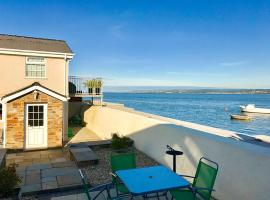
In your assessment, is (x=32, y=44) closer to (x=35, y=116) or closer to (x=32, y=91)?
(x=32, y=91)

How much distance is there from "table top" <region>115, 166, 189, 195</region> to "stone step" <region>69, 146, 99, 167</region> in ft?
12.7

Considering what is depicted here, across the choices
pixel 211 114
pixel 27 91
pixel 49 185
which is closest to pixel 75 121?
pixel 27 91

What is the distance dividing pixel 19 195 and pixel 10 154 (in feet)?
18.1

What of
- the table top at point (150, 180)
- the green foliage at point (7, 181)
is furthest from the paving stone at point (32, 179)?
the table top at point (150, 180)

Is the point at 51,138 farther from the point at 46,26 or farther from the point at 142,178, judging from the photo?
the point at 46,26

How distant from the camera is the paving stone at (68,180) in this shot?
6359 millimetres

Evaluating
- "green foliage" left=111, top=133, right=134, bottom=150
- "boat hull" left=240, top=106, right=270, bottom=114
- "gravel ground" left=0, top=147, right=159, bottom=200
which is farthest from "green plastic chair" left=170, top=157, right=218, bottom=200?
"boat hull" left=240, top=106, right=270, bottom=114

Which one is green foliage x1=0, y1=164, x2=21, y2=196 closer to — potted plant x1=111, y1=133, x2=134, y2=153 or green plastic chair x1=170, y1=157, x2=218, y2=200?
green plastic chair x1=170, y1=157, x2=218, y2=200

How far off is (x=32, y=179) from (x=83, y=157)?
195cm

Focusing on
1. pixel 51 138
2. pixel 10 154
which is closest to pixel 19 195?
pixel 10 154

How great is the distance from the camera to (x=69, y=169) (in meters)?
7.72

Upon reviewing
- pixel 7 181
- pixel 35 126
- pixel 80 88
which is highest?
pixel 80 88

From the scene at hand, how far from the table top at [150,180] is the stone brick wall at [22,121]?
8177 mm

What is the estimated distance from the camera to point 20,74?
13977mm
